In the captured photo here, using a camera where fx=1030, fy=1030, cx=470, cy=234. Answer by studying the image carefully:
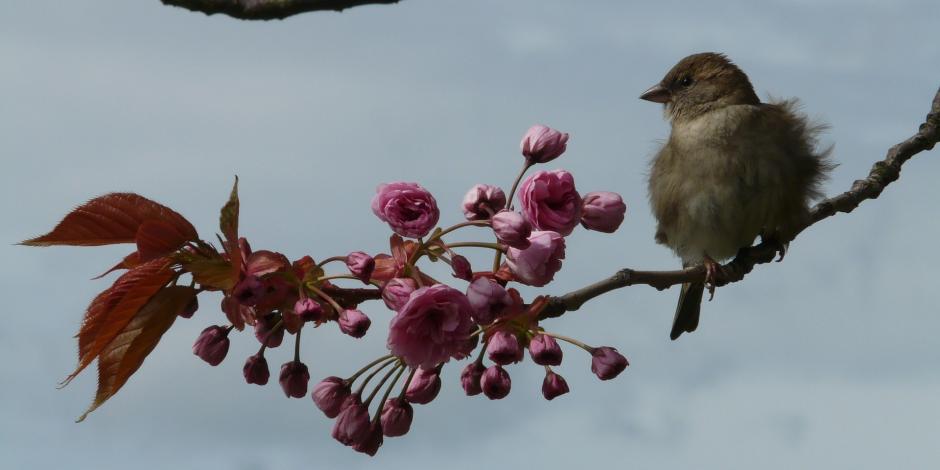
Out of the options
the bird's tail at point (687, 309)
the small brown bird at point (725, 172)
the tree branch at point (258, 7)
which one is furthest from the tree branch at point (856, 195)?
the tree branch at point (258, 7)

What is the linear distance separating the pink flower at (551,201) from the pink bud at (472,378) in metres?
0.52

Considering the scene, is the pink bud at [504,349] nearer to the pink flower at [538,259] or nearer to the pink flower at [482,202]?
the pink flower at [538,259]

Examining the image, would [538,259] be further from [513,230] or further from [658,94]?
[658,94]

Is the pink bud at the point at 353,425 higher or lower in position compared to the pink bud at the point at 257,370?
lower

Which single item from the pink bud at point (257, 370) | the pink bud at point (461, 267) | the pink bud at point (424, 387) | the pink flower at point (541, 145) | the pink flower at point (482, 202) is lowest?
the pink bud at point (257, 370)

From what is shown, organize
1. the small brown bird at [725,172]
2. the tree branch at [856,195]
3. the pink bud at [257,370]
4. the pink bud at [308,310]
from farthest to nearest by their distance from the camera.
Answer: the small brown bird at [725,172] < the tree branch at [856,195] < the pink bud at [257,370] < the pink bud at [308,310]

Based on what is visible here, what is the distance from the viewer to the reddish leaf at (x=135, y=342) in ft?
8.18

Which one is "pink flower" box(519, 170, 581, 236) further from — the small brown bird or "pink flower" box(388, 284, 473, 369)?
the small brown bird

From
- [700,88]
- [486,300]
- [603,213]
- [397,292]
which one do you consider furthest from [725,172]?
[397,292]

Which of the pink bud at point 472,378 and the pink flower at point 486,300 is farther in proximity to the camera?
the pink bud at point 472,378

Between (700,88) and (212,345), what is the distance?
161 inches

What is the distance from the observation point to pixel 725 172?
18.2 ft

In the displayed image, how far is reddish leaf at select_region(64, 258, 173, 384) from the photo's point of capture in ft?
8.18

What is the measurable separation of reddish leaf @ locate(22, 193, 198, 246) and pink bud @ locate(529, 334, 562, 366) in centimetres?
100
